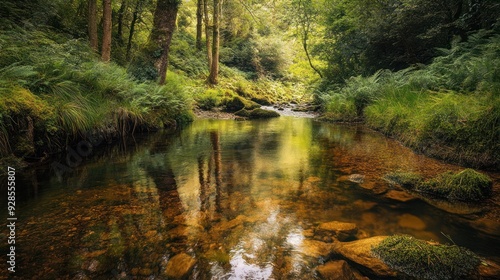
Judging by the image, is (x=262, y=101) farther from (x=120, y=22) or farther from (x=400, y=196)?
(x=400, y=196)

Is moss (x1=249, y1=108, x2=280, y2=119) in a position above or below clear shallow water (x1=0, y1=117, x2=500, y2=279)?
above

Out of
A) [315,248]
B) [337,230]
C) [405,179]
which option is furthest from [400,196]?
[315,248]

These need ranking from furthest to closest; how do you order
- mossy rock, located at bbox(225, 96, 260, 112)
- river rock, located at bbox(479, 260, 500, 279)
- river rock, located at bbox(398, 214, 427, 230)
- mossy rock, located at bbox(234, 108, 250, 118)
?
mossy rock, located at bbox(225, 96, 260, 112) < mossy rock, located at bbox(234, 108, 250, 118) < river rock, located at bbox(398, 214, 427, 230) < river rock, located at bbox(479, 260, 500, 279)

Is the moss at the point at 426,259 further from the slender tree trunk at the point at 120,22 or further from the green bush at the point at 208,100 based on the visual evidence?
the green bush at the point at 208,100

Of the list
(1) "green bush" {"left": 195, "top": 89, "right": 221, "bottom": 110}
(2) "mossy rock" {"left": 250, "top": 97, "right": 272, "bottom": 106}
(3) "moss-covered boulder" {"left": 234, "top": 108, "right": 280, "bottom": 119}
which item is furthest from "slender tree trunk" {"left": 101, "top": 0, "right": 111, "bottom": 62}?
(2) "mossy rock" {"left": 250, "top": 97, "right": 272, "bottom": 106}

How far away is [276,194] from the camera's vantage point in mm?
3135

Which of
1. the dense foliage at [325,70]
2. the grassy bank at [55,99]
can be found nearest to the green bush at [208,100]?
the dense foliage at [325,70]

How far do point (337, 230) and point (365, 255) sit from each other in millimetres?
422

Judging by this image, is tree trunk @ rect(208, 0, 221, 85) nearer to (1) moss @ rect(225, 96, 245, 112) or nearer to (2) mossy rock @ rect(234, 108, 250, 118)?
(1) moss @ rect(225, 96, 245, 112)

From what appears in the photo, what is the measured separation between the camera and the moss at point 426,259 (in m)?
1.69

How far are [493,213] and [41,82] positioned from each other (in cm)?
642

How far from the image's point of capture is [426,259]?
1764 mm

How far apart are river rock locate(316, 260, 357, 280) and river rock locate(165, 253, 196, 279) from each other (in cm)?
89

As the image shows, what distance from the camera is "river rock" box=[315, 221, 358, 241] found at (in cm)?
223
